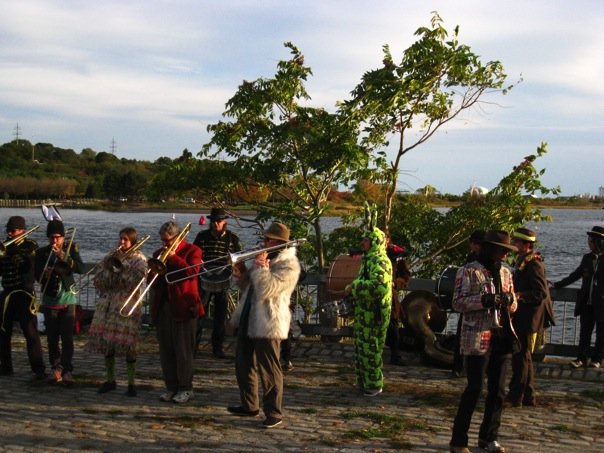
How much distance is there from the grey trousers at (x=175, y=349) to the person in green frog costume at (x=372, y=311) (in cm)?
177

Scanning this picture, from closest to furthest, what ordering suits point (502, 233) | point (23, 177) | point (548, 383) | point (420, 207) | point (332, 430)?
point (502, 233) < point (332, 430) < point (548, 383) < point (420, 207) < point (23, 177)

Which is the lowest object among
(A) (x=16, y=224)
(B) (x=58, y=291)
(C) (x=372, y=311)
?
(B) (x=58, y=291)

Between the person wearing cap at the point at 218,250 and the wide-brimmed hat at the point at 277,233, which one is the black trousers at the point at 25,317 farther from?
the wide-brimmed hat at the point at 277,233

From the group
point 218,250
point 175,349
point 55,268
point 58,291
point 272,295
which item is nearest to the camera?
point 272,295

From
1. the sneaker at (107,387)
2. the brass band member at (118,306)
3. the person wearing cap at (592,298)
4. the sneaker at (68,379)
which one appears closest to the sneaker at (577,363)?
the person wearing cap at (592,298)

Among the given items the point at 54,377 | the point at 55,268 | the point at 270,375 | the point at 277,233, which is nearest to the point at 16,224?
the point at 55,268

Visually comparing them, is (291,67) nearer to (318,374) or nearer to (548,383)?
(318,374)

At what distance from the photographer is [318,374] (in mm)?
9789

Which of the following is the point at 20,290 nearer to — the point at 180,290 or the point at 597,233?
the point at 180,290

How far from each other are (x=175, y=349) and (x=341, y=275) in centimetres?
332

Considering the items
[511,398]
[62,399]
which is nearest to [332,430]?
[511,398]

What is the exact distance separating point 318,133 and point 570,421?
5489mm

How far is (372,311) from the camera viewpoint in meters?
8.73

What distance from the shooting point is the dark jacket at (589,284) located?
9703 mm
